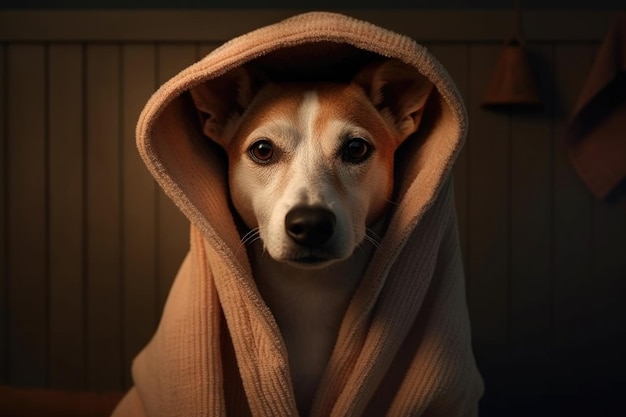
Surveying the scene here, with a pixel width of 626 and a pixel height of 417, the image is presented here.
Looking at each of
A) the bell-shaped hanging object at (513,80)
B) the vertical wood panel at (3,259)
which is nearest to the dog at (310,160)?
the bell-shaped hanging object at (513,80)

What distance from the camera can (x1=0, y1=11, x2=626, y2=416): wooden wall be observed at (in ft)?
5.47

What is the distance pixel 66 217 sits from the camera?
1704mm

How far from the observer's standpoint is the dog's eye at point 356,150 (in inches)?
39.4

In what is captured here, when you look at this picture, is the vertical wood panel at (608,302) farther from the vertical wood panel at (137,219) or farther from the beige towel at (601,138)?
the vertical wood panel at (137,219)

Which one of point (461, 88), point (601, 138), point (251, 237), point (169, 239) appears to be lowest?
point (169, 239)

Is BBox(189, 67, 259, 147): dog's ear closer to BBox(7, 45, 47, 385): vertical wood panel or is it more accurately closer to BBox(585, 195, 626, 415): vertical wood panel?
BBox(7, 45, 47, 385): vertical wood panel

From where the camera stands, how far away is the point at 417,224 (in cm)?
97

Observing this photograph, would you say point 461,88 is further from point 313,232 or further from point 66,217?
point 66,217

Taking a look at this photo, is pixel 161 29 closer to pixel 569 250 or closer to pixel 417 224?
pixel 417 224

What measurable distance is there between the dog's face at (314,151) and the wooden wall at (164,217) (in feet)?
2.16

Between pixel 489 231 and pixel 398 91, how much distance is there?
786mm

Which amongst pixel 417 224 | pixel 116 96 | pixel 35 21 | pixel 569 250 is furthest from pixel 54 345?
pixel 569 250

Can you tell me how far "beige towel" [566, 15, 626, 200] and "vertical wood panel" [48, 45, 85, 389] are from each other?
4.38ft

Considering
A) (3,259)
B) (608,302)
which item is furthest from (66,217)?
(608,302)
